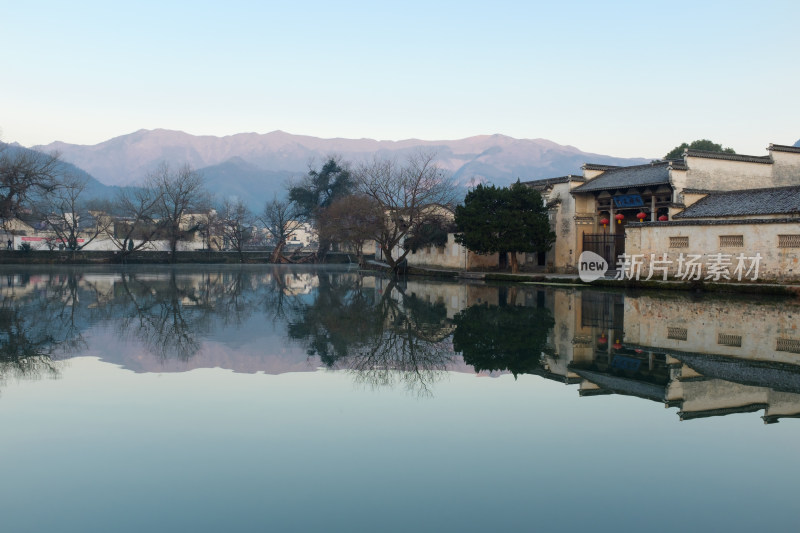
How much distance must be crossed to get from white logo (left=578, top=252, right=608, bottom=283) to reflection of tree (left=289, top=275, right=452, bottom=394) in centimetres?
1493

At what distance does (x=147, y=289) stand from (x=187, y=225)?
40100 millimetres

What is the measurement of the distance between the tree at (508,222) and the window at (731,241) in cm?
1011

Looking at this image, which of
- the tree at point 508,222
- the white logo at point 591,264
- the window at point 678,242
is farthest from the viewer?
the tree at point 508,222

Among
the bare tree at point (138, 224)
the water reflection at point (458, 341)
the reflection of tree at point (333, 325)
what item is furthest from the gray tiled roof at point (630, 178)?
the bare tree at point (138, 224)

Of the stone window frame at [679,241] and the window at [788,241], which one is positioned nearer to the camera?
the window at [788,241]

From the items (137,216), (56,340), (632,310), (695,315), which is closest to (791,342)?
(695,315)

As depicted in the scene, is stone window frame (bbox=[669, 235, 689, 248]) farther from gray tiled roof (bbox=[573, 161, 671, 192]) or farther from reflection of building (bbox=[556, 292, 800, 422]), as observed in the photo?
reflection of building (bbox=[556, 292, 800, 422])

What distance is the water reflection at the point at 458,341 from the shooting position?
768 centimetres

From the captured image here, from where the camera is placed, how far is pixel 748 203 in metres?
24.7

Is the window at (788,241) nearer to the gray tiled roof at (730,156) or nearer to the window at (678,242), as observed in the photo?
the window at (678,242)

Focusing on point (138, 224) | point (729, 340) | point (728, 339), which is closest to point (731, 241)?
point (728, 339)

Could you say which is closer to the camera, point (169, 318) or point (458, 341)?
point (458, 341)

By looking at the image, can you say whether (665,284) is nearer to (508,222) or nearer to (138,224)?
(508,222)

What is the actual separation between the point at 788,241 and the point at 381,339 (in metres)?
17.1
